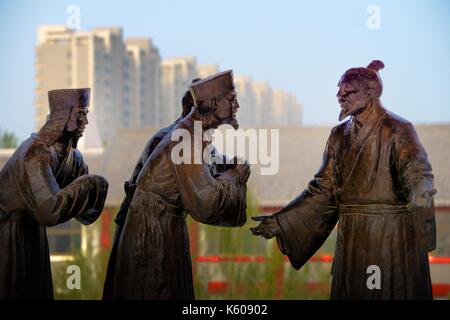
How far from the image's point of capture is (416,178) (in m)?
5.78

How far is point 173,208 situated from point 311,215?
32.9 inches

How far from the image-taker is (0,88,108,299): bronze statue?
20.0 feet

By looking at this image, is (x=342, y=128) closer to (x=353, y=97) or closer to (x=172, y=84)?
(x=353, y=97)

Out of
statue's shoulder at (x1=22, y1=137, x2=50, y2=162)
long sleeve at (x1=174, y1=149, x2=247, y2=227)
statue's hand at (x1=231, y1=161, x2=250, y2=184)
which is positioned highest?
statue's shoulder at (x1=22, y1=137, x2=50, y2=162)

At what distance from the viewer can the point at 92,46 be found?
22156mm

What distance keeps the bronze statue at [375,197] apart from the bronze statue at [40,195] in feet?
3.55

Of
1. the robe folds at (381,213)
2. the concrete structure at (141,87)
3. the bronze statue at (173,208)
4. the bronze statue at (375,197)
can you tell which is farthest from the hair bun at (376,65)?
the concrete structure at (141,87)

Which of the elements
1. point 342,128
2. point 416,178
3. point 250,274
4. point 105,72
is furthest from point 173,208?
point 105,72

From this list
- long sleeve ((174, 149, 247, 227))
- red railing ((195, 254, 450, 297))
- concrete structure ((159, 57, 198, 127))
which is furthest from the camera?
concrete structure ((159, 57, 198, 127))

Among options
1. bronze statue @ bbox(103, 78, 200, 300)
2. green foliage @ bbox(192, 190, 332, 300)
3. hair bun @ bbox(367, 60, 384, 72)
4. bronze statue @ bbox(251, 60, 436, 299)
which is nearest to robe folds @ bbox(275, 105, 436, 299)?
bronze statue @ bbox(251, 60, 436, 299)

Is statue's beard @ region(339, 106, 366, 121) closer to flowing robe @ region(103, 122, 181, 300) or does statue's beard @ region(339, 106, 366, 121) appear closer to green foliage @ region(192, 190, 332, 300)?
flowing robe @ region(103, 122, 181, 300)

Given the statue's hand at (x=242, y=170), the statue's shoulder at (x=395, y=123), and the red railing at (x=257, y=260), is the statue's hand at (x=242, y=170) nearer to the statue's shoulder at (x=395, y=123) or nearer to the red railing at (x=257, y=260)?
the statue's shoulder at (x=395, y=123)

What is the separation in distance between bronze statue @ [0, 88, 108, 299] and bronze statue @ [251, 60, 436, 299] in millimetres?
1083
